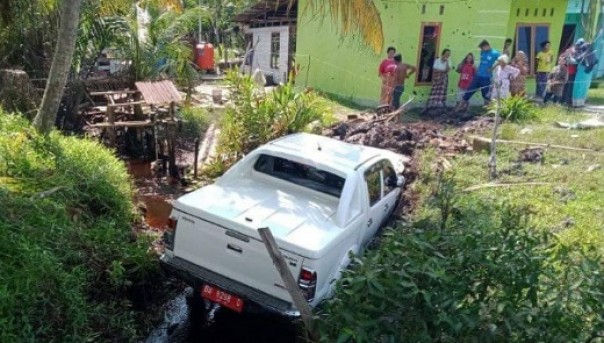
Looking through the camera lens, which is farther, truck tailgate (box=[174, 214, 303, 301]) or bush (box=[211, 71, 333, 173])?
bush (box=[211, 71, 333, 173])

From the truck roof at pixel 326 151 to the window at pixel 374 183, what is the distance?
0.47ft

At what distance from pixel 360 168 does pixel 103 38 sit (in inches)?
321

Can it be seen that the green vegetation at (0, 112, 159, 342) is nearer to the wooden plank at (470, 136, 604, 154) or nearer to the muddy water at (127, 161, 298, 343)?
the muddy water at (127, 161, 298, 343)

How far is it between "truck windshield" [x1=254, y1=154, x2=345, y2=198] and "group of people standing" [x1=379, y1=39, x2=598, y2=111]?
7030mm

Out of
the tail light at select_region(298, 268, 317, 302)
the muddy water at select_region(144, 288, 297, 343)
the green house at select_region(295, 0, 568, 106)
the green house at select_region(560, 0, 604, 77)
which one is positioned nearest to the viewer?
the tail light at select_region(298, 268, 317, 302)

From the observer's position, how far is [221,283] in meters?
4.55

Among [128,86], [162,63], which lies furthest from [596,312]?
[162,63]

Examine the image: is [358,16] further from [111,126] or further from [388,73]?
[111,126]

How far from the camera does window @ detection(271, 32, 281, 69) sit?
1830cm

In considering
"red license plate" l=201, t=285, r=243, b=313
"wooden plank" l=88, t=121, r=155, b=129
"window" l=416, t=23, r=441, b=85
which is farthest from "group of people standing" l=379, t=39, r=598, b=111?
"red license plate" l=201, t=285, r=243, b=313

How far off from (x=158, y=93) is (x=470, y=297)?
7.54 metres

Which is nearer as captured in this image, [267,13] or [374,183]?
[374,183]

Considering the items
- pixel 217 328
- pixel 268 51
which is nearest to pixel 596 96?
pixel 268 51

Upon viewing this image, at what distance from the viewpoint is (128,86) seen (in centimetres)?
1221
